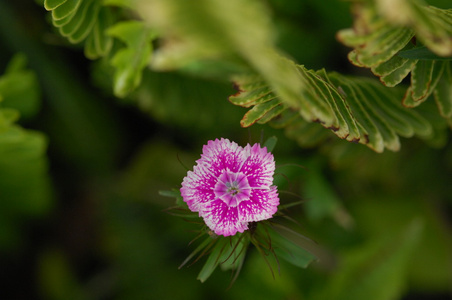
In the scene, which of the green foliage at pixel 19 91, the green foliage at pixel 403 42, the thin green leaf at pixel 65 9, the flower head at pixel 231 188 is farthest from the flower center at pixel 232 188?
the green foliage at pixel 19 91

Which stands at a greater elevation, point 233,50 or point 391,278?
point 233,50

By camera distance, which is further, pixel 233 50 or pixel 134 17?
pixel 134 17

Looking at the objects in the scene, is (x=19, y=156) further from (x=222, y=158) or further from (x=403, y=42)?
(x=403, y=42)

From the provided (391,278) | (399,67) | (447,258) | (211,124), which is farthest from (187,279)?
(399,67)

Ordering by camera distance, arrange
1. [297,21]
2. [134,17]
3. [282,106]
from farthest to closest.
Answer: [297,21]
[134,17]
[282,106]

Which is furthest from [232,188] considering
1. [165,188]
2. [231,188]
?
[165,188]

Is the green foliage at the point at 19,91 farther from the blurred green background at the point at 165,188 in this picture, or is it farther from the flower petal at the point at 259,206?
the flower petal at the point at 259,206

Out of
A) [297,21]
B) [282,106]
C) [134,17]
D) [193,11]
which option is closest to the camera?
[193,11]

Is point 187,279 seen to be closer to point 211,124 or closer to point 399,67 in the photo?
point 211,124
